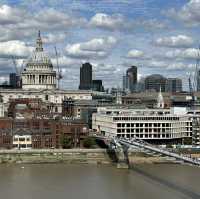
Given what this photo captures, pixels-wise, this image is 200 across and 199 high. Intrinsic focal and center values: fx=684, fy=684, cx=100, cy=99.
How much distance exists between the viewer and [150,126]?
52844 millimetres

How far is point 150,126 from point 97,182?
21.2m

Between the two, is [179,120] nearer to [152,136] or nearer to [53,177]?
[152,136]

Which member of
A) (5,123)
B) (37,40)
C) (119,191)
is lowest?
(119,191)

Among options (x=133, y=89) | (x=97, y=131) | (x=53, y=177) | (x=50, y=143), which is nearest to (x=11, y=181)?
(x=53, y=177)

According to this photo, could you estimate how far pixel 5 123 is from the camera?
48375 mm

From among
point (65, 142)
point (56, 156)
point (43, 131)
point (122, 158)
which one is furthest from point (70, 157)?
point (43, 131)

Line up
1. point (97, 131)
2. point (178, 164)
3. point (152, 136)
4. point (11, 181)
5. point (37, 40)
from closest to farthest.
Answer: point (11, 181) < point (178, 164) < point (152, 136) < point (97, 131) < point (37, 40)

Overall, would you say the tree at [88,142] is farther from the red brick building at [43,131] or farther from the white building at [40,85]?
the white building at [40,85]

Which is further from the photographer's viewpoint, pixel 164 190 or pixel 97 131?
pixel 97 131

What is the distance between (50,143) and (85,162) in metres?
6.22

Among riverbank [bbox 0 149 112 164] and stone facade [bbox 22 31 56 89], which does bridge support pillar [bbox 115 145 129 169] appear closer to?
riverbank [bbox 0 149 112 164]

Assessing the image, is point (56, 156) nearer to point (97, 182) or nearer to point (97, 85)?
point (97, 182)

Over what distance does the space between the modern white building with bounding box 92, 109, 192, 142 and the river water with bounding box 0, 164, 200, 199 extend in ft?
41.0

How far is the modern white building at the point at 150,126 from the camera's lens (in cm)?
5269
